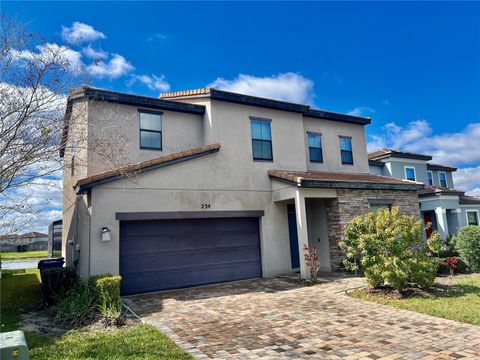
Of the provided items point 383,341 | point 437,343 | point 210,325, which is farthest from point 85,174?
point 437,343

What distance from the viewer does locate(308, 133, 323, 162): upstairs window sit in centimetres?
1697

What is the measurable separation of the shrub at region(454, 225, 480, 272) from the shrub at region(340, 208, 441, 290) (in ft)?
13.5

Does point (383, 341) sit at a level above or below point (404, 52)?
below

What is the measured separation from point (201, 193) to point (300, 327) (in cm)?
679

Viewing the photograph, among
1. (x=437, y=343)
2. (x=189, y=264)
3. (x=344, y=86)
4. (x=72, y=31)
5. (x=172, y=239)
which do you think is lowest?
(x=437, y=343)

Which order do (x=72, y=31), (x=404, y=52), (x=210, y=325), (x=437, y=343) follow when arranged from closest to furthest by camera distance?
(x=437, y=343), (x=210, y=325), (x=72, y=31), (x=404, y=52)

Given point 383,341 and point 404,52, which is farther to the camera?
point 404,52

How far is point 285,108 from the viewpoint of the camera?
15.4 m

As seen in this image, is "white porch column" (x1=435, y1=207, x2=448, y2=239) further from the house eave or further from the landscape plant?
the house eave

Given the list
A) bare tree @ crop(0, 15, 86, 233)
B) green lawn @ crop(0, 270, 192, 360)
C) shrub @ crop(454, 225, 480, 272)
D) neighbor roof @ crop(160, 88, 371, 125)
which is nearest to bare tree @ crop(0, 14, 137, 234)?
bare tree @ crop(0, 15, 86, 233)

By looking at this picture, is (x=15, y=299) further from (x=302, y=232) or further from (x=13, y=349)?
(x=302, y=232)

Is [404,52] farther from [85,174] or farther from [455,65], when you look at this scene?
[85,174]

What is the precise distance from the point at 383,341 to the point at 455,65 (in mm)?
20429

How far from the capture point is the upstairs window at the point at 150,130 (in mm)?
13344
